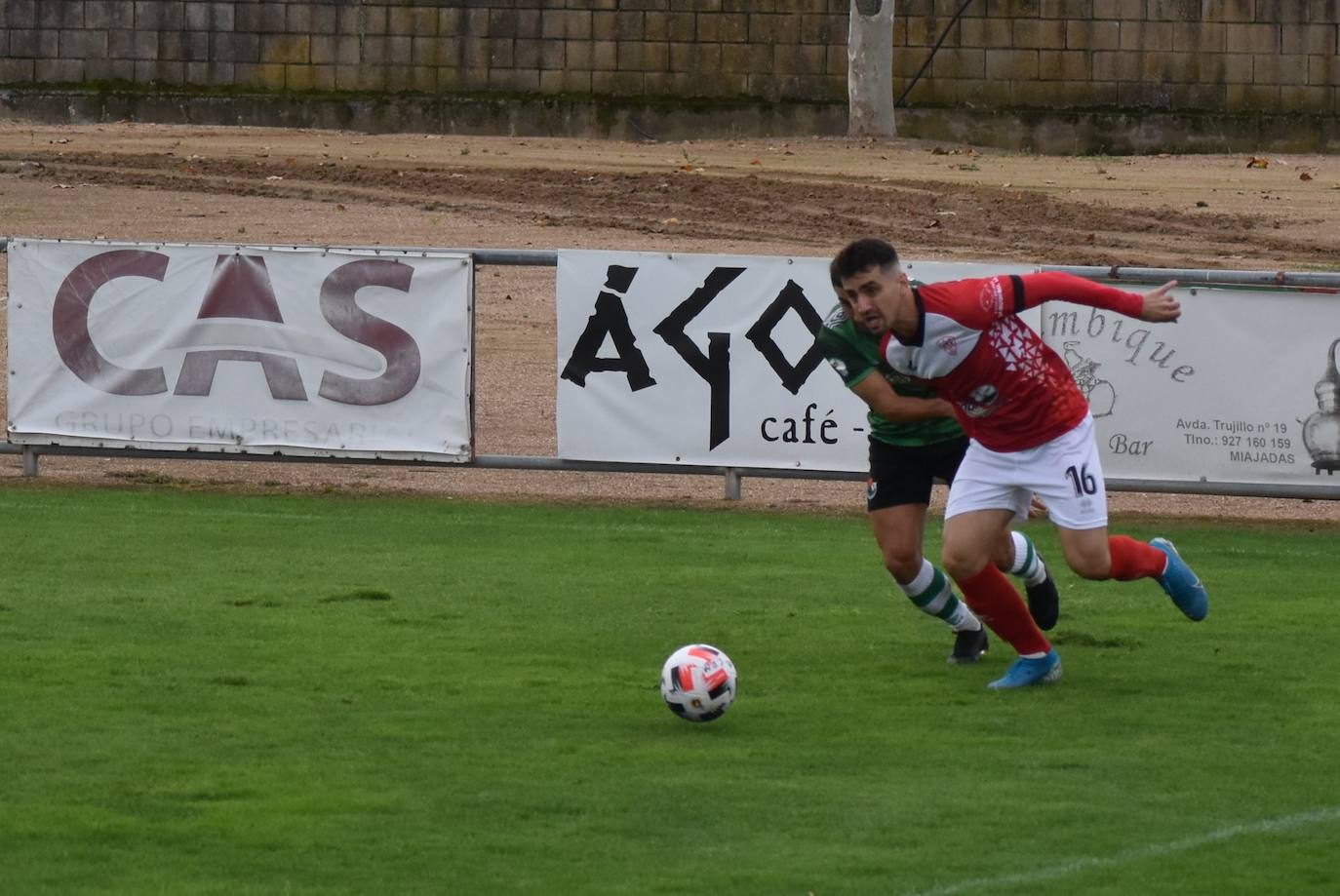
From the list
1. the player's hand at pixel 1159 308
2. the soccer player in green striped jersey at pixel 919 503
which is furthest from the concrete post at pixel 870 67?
the player's hand at pixel 1159 308

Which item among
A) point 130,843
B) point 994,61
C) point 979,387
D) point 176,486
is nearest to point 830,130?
point 994,61

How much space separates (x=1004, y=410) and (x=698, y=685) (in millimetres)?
1469

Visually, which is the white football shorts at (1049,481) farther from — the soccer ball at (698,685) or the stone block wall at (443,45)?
the stone block wall at (443,45)

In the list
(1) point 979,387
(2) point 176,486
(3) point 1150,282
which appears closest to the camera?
(1) point 979,387

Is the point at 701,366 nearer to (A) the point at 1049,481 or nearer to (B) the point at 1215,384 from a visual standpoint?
(B) the point at 1215,384

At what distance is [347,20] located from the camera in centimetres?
3206

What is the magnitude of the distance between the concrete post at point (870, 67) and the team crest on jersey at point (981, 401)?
2366 centimetres

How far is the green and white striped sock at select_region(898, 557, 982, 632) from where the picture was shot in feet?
26.9

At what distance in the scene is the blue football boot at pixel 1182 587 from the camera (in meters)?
8.02

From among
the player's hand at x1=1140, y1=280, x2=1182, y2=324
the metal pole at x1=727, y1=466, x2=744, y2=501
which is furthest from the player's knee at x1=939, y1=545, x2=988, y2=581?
the metal pole at x1=727, y1=466, x2=744, y2=501

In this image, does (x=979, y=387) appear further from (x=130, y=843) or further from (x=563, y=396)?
(x=563, y=396)

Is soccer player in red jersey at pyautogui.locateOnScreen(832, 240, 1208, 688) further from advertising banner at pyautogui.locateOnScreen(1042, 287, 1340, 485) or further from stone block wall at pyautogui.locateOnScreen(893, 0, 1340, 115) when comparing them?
stone block wall at pyautogui.locateOnScreen(893, 0, 1340, 115)

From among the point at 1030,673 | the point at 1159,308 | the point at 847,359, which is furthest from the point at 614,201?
the point at 1159,308

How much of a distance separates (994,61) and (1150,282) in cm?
2061
